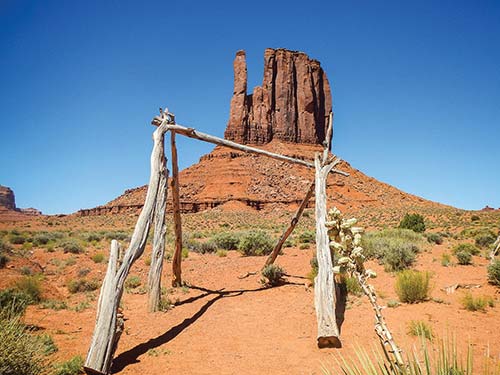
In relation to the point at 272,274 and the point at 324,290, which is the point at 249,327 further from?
the point at 272,274

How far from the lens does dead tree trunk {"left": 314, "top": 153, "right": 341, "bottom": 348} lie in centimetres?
482

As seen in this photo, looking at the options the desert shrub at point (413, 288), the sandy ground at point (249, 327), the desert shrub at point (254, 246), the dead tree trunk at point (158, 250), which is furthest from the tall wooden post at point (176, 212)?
the desert shrub at point (254, 246)

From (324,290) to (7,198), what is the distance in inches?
5932

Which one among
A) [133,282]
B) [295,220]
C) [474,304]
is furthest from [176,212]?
[474,304]

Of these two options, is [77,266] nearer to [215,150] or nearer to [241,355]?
[241,355]

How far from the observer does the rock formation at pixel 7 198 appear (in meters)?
122

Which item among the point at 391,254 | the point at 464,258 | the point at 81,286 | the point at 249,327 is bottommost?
the point at 249,327

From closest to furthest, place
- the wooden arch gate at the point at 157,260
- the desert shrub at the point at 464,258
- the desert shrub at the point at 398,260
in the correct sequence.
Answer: the wooden arch gate at the point at 157,260, the desert shrub at the point at 398,260, the desert shrub at the point at 464,258

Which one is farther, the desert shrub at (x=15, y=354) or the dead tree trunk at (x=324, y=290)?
the dead tree trunk at (x=324, y=290)

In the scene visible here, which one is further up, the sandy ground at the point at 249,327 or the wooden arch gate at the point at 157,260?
the wooden arch gate at the point at 157,260

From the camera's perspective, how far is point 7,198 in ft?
410

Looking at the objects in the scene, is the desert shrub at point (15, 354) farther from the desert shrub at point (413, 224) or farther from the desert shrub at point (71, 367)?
the desert shrub at point (413, 224)

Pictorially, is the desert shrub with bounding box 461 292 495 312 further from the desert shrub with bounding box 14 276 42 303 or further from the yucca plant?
the desert shrub with bounding box 14 276 42 303

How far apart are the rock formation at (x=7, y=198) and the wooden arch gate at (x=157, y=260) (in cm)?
14143
